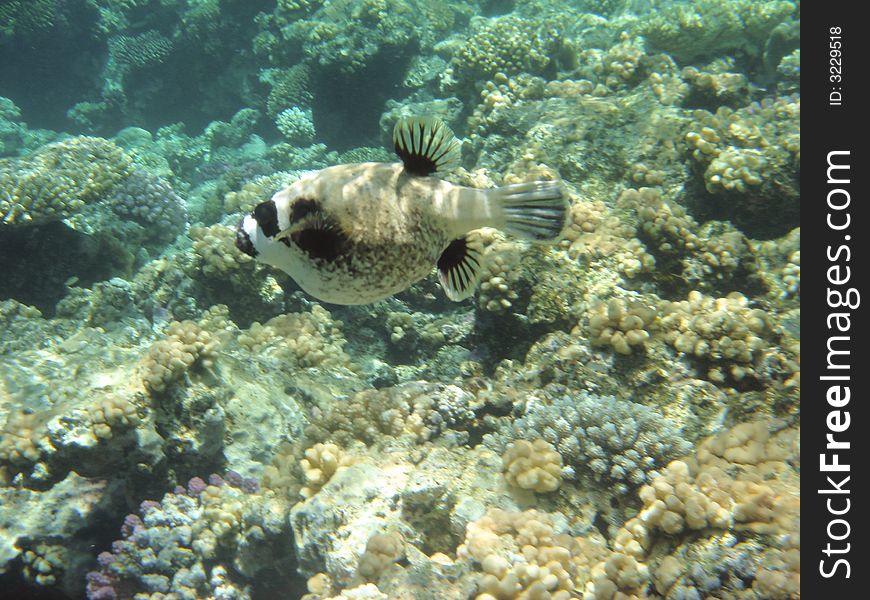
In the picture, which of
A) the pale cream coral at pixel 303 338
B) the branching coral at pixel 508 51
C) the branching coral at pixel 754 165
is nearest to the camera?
the branching coral at pixel 754 165

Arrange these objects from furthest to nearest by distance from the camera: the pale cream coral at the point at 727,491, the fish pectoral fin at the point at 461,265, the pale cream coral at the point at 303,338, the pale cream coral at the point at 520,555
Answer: the pale cream coral at the point at 303,338, the pale cream coral at the point at 520,555, the pale cream coral at the point at 727,491, the fish pectoral fin at the point at 461,265

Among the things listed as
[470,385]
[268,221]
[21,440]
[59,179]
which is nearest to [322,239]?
[268,221]

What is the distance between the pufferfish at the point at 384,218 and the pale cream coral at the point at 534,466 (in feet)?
7.26

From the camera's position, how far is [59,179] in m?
A: 8.67

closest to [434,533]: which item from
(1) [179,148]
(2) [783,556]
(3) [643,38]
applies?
(2) [783,556]

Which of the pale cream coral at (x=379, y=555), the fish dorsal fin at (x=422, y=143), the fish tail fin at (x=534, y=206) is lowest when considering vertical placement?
the pale cream coral at (x=379, y=555)

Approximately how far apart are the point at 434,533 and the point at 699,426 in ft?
7.49

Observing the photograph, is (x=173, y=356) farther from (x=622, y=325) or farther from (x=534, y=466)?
A: (x=622, y=325)

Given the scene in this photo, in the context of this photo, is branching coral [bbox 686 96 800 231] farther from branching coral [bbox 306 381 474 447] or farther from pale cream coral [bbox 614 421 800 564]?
branching coral [bbox 306 381 474 447]

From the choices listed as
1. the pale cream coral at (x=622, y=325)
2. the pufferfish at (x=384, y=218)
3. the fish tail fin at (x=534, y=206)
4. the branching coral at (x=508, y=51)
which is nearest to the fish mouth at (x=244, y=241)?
the pufferfish at (x=384, y=218)

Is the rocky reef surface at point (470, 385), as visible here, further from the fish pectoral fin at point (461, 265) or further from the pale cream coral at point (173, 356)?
the fish pectoral fin at point (461, 265)

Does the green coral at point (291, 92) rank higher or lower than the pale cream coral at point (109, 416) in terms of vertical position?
higher

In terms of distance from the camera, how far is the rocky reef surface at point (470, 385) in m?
3.20
